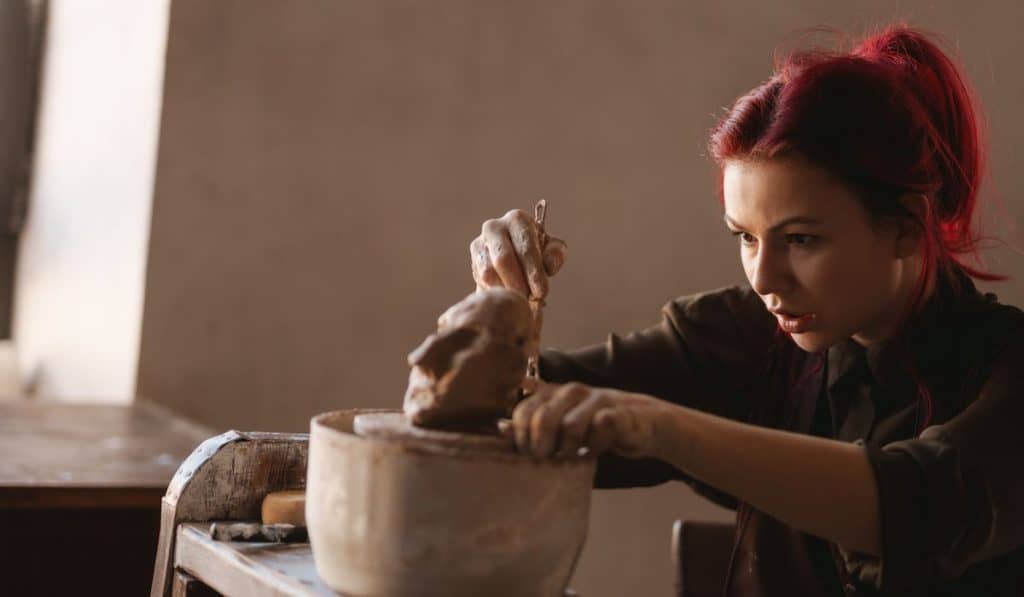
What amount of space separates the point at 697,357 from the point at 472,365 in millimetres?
793

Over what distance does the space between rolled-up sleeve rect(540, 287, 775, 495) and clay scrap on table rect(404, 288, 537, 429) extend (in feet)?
2.13

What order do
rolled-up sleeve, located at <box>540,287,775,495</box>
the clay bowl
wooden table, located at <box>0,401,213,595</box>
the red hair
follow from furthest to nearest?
wooden table, located at <box>0,401,213,595</box> → rolled-up sleeve, located at <box>540,287,775,495</box> → the red hair → the clay bowl

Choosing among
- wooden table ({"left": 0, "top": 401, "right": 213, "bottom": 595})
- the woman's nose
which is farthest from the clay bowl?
wooden table ({"left": 0, "top": 401, "right": 213, "bottom": 595})

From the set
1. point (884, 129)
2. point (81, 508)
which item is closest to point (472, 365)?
point (884, 129)

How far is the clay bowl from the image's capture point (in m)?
1.03

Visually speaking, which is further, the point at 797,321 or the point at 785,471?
the point at 797,321

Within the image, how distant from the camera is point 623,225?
303 cm

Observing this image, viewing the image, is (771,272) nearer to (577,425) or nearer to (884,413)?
(884,413)

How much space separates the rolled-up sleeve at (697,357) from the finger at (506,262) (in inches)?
15.9

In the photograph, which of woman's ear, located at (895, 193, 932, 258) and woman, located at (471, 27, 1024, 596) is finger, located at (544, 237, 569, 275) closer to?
woman, located at (471, 27, 1024, 596)

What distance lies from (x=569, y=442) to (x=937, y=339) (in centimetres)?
72

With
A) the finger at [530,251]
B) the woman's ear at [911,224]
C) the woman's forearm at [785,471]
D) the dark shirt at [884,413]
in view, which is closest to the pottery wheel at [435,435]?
the woman's forearm at [785,471]

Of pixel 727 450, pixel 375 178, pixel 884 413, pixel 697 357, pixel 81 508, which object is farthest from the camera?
pixel 375 178

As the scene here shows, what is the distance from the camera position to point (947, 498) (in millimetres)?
1233
